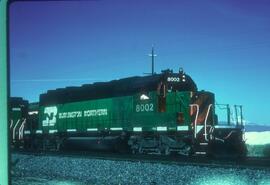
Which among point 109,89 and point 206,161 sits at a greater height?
point 109,89

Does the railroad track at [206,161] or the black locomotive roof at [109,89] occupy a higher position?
the black locomotive roof at [109,89]

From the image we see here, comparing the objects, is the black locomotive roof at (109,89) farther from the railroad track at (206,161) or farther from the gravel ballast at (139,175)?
the gravel ballast at (139,175)

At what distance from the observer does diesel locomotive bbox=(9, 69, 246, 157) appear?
640 inches

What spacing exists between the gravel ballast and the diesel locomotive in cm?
335

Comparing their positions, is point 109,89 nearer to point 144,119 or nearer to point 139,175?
point 144,119

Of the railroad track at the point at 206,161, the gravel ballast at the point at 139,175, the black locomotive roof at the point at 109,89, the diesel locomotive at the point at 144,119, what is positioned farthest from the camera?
the black locomotive roof at the point at 109,89

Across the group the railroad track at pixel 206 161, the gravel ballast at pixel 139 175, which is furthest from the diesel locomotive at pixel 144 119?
the gravel ballast at pixel 139 175

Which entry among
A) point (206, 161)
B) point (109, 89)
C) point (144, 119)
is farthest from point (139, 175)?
point (109, 89)

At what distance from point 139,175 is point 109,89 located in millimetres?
9797

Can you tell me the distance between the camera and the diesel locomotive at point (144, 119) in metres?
16.3

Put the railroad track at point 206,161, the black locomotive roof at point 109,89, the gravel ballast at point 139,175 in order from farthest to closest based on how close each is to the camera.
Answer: the black locomotive roof at point 109,89 → the railroad track at point 206,161 → the gravel ballast at point 139,175

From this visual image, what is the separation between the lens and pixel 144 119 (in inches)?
707

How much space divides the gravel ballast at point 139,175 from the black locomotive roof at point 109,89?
187 inches

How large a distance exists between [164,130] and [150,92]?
1814 millimetres
